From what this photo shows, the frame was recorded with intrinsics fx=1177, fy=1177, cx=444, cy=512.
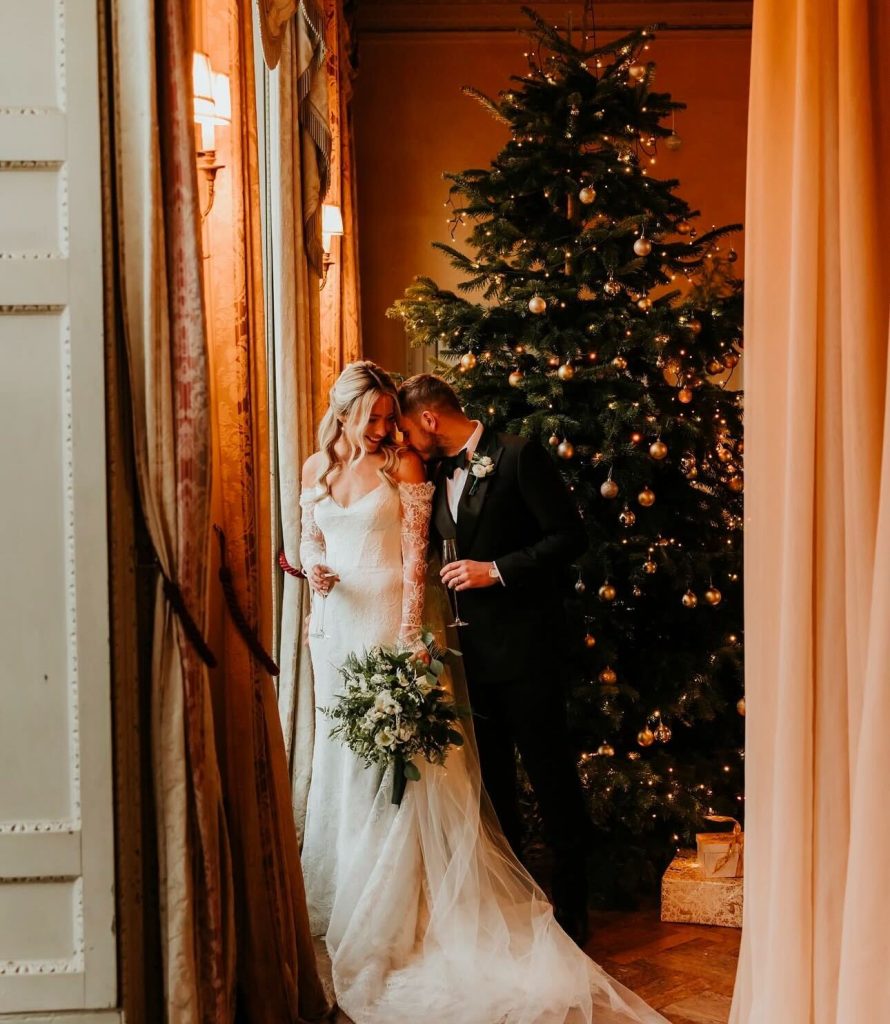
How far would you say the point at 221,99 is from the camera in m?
3.34

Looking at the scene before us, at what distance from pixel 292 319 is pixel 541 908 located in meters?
2.51

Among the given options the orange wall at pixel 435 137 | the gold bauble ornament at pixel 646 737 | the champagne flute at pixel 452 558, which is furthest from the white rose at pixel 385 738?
the orange wall at pixel 435 137

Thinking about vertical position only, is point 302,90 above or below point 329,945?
above

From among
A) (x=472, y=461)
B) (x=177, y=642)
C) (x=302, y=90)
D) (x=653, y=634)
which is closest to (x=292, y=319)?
(x=302, y=90)

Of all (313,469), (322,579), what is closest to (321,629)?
(322,579)

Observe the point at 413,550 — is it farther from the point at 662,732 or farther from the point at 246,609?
the point at 662,732

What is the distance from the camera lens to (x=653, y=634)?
4.77 metres

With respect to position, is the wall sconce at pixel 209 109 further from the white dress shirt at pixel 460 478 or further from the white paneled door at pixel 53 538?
the white dress shirt at pixel 460 478

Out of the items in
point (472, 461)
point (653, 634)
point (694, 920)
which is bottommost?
point (694, 920)

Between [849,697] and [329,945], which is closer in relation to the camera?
[849,697]

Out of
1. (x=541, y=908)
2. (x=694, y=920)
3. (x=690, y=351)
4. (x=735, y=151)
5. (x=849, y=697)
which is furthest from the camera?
(x=735, y=151)

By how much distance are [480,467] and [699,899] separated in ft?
5.76

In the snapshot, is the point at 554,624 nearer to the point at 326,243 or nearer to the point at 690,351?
the point at 690,351

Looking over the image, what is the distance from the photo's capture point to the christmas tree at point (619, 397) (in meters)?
4.43
